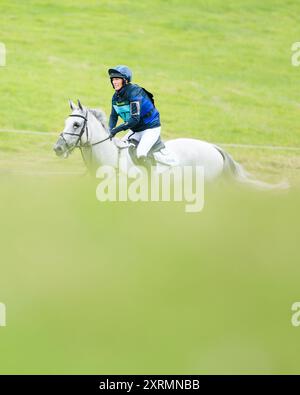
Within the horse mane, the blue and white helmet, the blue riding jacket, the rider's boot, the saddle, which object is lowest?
the rider's boot

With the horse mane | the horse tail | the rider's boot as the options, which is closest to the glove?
the horse mane

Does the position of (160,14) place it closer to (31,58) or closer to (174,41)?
(174,41)

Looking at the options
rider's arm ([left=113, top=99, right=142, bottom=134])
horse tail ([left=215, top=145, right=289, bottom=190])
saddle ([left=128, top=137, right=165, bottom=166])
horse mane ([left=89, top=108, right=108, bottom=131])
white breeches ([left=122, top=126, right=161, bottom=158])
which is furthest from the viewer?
horse tail ([left=215, top=145, right=289, bottom=190])

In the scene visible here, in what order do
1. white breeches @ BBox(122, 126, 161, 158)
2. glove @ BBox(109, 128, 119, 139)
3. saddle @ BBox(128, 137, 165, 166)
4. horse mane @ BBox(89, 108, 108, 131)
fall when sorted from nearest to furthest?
glove @ BBox(109, 128, 119, 139) → white breeches @ BBox(122, 126, 161, 158) → saddle @ BBox(128, 137, 165, 166) → horse mane @ BBox(89, 108, 108, 131)

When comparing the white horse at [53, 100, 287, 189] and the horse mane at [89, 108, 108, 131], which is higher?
the horse mane at [89, 108, 108, 131]

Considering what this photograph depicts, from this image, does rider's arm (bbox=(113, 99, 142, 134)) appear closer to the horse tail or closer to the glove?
the glove

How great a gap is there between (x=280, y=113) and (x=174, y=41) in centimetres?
423

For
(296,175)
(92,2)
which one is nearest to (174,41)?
(92,2)

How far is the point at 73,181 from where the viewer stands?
873cm

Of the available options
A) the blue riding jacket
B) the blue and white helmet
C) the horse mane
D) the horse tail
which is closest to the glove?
the blue riding jacket

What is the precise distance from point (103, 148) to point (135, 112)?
0.59 m

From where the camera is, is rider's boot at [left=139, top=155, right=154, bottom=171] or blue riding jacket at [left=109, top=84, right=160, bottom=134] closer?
blue riding jacket at [left=109, top=84, right=160, bottom=134]

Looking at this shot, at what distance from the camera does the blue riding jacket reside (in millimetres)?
7945

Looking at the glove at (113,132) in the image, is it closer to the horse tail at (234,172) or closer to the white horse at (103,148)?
the white horse at (103,148)
